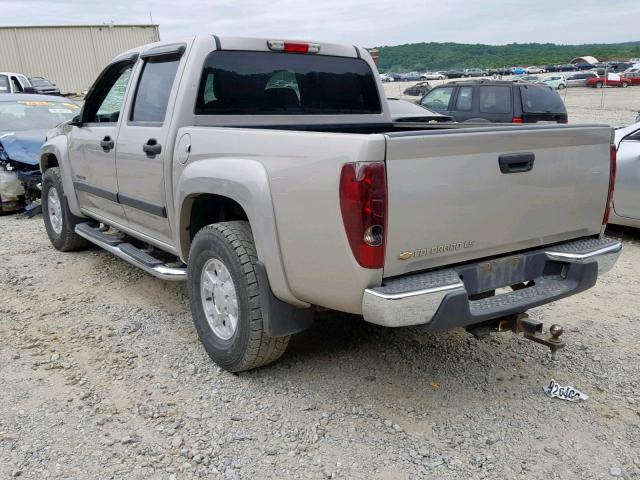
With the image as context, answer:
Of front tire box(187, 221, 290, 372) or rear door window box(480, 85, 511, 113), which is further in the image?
rear door window box(480, 85, 511, 113)

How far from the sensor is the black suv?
11.4 metres

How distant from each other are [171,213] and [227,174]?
869 millimetres

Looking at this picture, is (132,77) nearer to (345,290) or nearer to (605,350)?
(345,290)

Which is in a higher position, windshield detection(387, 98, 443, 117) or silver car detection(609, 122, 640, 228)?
windshield detection(387, 98, 443, 117)

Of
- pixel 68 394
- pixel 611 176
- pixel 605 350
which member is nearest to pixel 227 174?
pixel 68 394

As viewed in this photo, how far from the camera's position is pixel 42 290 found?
5141 mm

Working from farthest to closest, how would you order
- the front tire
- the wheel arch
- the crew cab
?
the wheel arch < the front tire < the crew cab

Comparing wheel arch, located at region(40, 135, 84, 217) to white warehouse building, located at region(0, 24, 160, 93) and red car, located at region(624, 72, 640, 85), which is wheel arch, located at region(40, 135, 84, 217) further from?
red car, located at region(624, 72, 640, 85)

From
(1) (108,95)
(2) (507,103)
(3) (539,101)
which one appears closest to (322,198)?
(1) (108,95)

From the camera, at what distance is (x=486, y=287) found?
3051 mm

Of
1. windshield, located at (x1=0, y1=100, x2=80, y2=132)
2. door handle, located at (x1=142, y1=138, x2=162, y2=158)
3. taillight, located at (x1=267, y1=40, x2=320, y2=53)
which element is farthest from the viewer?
windshield, located at (x1=0, y1=100, x2=80, y2=132)

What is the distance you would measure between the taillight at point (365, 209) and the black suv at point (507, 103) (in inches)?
374

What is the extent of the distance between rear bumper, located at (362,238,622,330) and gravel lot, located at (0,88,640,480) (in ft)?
2.01

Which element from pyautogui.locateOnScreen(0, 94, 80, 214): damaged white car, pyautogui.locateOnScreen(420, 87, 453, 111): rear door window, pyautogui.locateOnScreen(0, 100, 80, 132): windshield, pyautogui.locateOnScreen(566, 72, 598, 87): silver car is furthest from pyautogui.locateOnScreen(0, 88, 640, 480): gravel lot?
pyautogui.locateOnScreen(566, 72, 598, 87): silver car
